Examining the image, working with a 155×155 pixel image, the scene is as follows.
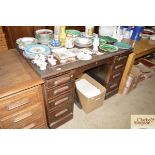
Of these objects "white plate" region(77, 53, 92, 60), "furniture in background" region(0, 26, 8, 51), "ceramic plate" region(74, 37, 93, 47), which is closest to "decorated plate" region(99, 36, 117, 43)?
"ceramic plate" region(74, 37, 93, 47)

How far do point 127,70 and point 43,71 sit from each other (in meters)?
1.24

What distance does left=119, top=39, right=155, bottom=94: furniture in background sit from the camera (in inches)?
71.6

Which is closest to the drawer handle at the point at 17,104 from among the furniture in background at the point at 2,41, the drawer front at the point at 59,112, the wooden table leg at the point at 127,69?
the drawer front at the point at 59,112

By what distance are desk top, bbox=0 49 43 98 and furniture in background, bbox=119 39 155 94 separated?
1.26 m

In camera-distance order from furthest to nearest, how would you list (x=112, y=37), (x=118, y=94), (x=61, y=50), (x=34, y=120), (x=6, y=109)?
(x=118, y=94) < (x=112, y=37) < (x=61, y=50) < (x=34, y=120) < (x=6, y=109)

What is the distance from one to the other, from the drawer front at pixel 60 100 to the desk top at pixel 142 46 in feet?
3.48

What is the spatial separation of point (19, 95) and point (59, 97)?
0.40 meters

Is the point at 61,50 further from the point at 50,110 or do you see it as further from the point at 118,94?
the point at 118,94

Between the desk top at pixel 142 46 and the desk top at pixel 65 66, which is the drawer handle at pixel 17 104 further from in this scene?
the desk top at pixel 142 46

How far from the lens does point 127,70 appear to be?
1.91 meters

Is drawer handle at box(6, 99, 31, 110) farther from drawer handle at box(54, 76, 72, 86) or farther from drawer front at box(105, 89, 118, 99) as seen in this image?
drawer front at box(105, 89, 118, 99)

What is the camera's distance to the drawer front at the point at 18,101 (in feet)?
3.25

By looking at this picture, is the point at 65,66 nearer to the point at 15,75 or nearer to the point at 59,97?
the point at 59,97
